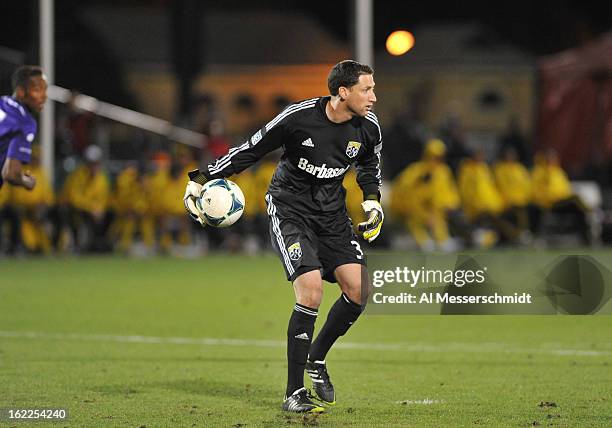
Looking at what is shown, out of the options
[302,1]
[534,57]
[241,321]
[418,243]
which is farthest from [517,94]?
[241,321]

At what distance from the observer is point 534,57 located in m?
42.8

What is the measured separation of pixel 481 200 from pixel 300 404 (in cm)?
1731

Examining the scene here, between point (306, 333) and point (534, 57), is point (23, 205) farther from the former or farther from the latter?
point (534, 57)

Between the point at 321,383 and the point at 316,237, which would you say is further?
the point at 316,237

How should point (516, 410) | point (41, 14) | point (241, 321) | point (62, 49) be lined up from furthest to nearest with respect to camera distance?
point (62, 49) → point (41, 14) → point (241, 321) → point (516, 410)

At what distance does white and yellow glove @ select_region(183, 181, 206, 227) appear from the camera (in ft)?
26.9

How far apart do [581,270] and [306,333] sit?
170 centimetres

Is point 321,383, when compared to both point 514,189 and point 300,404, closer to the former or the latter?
point 300,404

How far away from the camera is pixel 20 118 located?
32.8 feet

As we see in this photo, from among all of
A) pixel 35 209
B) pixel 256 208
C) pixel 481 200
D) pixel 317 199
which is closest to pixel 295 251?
pixel 317 199

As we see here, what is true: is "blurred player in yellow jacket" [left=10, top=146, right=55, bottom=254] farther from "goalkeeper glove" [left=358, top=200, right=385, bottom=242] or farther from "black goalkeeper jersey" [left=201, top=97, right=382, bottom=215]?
"goalkeeper glove" [left=358, top=200, right=385, bottom=242]

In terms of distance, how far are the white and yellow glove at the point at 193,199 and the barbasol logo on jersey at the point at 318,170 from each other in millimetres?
641

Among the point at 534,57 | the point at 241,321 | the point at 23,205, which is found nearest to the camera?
the point at 241,321

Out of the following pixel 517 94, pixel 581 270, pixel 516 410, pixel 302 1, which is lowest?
pixel 516 410
